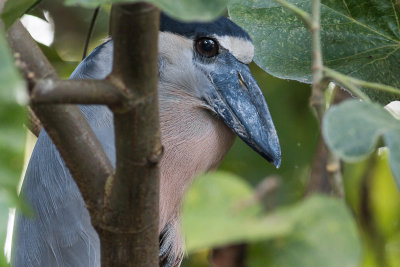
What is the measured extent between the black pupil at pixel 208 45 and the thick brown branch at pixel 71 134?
808 mm

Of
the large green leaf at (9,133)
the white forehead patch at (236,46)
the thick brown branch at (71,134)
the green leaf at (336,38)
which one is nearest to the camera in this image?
the large green leaf at (9,133)

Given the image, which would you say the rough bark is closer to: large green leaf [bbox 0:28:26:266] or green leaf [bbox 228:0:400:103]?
large green leaf [bbox 0:28:26:266]

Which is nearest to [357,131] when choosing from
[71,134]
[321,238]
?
[321,238]

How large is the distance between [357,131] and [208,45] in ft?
3.89

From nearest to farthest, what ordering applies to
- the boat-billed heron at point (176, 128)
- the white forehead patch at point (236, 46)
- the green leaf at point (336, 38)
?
the green leaf at point (336, 38) → the boat-billed heron at point (176, 128) → the white forehead patch at point (236, 46)

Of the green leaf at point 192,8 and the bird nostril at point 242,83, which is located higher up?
the green leaf at point 192,8

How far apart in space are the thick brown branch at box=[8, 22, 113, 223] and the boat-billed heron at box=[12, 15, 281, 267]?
23.7 inches

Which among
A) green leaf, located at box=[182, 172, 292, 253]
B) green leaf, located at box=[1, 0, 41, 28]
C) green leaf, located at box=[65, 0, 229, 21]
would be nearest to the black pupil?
green leaf, located at box=[1, 0, 41, 28]

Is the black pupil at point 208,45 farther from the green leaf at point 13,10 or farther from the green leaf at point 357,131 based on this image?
the green leaf at point 357,131

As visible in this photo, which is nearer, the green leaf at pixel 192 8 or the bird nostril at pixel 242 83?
the green leaf at pixel 192 8

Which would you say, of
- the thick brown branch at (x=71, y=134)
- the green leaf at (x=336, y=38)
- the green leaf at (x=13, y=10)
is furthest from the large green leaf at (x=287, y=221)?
the green leaf at (x=336, y=38)

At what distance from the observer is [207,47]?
6.01 ft

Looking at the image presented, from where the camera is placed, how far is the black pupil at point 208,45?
1823mm

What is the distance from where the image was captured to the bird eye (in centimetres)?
182
